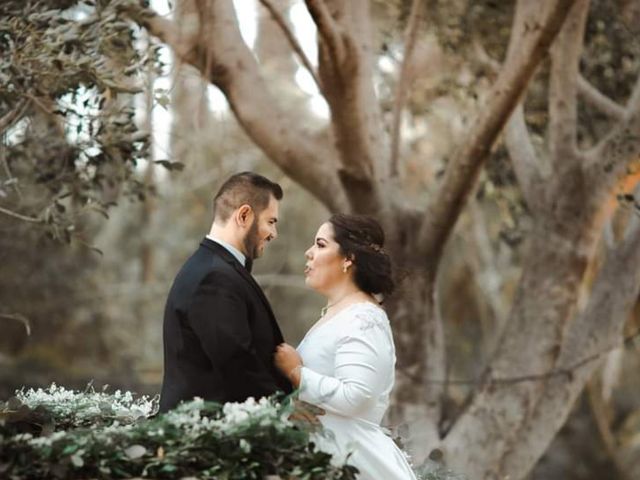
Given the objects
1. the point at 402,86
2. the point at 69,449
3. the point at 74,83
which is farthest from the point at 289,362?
the point at 402,86

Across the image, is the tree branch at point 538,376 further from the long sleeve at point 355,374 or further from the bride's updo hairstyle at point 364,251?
the long sleeve at point 355,374

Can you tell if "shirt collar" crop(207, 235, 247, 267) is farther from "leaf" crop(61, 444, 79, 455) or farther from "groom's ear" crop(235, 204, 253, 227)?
"leaf" crop(61, 444, 79, 455)

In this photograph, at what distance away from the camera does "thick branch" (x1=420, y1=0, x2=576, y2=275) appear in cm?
716

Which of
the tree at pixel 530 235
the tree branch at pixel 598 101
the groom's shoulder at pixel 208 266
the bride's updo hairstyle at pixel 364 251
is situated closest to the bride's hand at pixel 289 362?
the groom's shoulder at pixel 208 266

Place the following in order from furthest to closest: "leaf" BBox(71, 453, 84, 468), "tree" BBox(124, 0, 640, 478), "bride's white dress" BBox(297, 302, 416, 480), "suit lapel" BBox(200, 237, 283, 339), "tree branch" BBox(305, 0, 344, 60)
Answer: "tree" BBox(124, 0, 640, 478)
"tree branch" BBox(305, 0, 344, 60)
"suit lapel" BBox(200, 237, 283, 339)
"bride's white dress" BBox(297, 302, 416, 480)
"leaf" BBox(71, 453, 84, 468)

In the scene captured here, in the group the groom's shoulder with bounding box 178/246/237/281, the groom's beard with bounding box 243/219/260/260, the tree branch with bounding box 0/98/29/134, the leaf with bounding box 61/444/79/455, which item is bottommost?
the leaf with bounding box 61/444/79/455

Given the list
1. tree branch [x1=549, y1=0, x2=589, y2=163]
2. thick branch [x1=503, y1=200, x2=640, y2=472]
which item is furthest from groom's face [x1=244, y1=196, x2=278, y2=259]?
thick branch [x1=503, y1=200, x2=640, y2=472]

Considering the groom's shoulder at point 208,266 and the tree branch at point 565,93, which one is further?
the tree branch at point 565,93

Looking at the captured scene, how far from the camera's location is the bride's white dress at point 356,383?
427 centimetres

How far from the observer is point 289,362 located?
4395 mm

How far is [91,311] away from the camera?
60.0 ft

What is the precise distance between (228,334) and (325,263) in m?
0.64

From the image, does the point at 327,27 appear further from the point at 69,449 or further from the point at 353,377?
the point at 69,449

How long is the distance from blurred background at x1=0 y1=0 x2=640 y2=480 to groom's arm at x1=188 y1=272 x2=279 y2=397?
4509 mm
